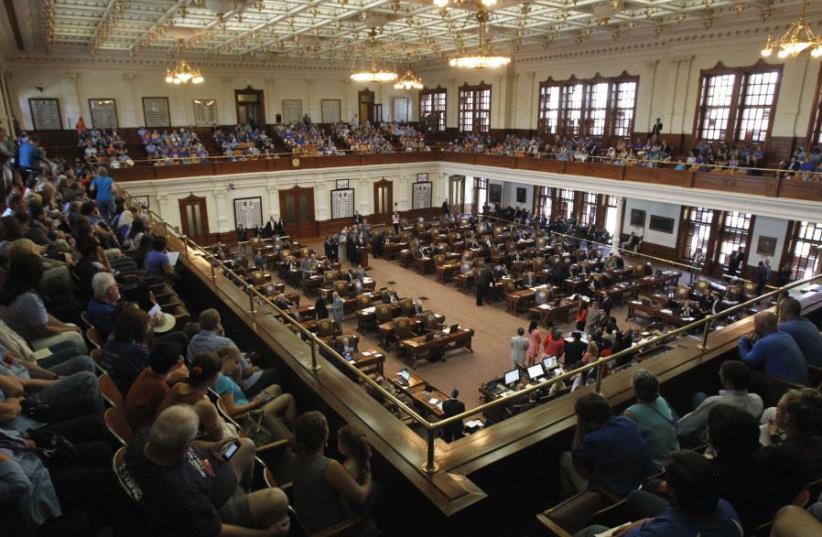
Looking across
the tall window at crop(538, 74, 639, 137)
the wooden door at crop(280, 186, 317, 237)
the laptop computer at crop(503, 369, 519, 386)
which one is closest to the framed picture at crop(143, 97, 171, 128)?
the wooden door at crop(280, 186, 317, 237)

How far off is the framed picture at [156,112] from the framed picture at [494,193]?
17300mm

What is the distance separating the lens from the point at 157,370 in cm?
339

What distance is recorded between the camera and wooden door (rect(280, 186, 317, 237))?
83.7ft

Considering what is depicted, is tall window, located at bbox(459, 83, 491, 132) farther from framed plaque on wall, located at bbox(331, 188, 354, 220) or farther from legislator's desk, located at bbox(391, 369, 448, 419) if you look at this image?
legislator's desk, located at bbox(391, 369, 448, 419)

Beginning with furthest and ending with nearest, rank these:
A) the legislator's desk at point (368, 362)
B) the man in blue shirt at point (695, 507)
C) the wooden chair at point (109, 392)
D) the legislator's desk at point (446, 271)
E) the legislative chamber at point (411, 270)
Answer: the legislator's desk at point (446, 271) < the legislator's desk at point (368, 362) < the wooden chair at point (109, 392) < the legislative chamber at point (411, 270) < the man in blue shirt at point (695, 507)

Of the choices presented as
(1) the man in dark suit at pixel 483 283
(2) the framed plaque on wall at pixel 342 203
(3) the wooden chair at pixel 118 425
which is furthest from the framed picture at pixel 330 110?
(3) the wooden chair at pixel 118 425

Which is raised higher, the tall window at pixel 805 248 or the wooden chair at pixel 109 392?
the wooden chair at pixel 109 392

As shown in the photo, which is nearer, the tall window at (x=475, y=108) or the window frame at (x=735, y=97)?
the window frame at (x=735, y=97)

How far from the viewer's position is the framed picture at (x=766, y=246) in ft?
60.1

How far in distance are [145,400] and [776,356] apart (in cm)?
526

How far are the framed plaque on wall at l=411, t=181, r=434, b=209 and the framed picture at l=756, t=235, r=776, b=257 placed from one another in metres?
16.4

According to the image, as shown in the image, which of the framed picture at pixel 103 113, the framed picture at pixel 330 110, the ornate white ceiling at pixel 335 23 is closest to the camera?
the ornate white ceiling at pixel 335 23

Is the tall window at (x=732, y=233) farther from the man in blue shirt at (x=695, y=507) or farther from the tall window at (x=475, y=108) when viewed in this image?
the man in blue shirt at (x=695, y=507)

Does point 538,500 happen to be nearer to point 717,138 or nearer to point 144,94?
point 717,138
